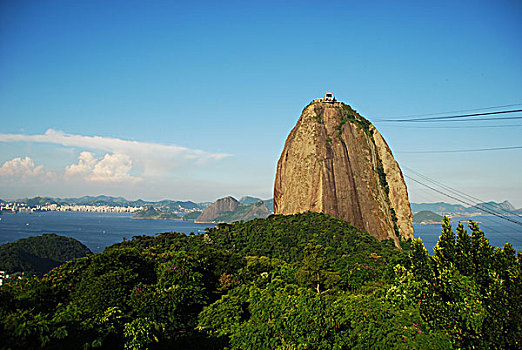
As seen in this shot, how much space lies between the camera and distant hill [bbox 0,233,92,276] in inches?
2080

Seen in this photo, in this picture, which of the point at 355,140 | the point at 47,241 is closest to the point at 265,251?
the point at 355,140

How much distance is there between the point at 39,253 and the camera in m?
60.1

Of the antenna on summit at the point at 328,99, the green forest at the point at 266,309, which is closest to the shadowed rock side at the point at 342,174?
the antenna on summit at the point at 328,99

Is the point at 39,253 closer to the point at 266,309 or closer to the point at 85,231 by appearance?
the point at 266,309

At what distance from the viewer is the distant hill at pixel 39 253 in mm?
52844

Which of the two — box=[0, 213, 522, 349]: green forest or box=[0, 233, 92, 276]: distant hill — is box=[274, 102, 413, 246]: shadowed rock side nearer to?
box=[0, 213, 522, 349]: green forest

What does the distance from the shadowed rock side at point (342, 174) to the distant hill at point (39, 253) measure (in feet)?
117

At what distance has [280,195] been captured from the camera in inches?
2297

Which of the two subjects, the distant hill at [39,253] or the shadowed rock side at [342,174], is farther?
the distant hill at [39,253]

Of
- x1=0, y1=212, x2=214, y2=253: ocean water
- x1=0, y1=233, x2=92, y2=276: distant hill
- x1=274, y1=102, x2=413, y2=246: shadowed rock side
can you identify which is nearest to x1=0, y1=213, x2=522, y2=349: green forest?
x1=274, y1=102, x2=413, y2=246: shadowed rock side

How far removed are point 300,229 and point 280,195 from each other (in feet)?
40.8

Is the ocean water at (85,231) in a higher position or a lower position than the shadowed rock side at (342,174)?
lower

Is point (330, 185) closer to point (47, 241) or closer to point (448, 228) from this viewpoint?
point (448, 228)

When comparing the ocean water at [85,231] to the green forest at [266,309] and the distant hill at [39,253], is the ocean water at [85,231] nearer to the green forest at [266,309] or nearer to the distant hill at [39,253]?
the distant hill at [39,253]
